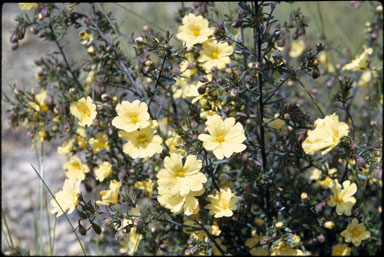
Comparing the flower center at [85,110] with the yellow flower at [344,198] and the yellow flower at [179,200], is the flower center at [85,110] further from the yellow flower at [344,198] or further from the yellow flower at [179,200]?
the yellow flower at [344,198]

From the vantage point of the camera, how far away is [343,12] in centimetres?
619

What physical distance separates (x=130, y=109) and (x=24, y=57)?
4289 millimetres

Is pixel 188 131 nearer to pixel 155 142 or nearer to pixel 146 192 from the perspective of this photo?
pixel 155 142

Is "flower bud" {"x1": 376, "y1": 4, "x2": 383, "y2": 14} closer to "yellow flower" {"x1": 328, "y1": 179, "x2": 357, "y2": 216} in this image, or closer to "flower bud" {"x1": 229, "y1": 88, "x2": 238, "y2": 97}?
"yellow flower" {"x1": 328, "y1": 179, "x2": 357, "y2": 216}

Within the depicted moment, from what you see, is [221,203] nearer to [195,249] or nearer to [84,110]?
[195,249]

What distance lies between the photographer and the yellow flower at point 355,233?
2.13 m

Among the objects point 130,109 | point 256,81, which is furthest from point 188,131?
point 256,81

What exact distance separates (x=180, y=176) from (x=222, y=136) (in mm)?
257

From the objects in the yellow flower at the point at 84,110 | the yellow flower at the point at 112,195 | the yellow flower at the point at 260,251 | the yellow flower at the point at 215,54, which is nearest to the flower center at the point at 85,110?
the yellow flower at the point at 84,110

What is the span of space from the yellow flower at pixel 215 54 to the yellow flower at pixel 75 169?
35.0 inches

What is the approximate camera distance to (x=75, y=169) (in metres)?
2.35

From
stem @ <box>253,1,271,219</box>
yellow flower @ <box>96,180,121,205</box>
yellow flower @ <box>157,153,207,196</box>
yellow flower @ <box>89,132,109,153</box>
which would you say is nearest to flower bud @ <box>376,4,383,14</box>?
stem @ <box>253,1,271,219</box>

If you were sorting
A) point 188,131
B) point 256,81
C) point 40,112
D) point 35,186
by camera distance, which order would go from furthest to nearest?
1. point 35,186
2. point 40,112
3. point 256,81
4. point 188,131

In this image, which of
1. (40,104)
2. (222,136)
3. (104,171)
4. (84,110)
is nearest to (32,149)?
A: (40,104)
